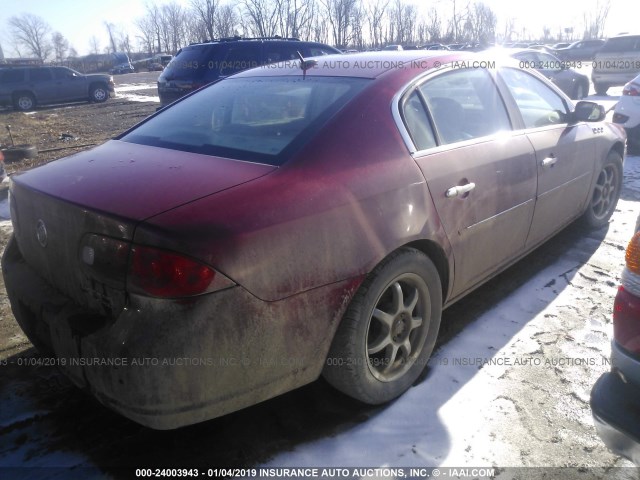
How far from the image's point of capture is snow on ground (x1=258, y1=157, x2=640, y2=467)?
→ 6.92 ft

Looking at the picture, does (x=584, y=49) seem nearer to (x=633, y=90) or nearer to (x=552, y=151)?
(x=633, y=90)

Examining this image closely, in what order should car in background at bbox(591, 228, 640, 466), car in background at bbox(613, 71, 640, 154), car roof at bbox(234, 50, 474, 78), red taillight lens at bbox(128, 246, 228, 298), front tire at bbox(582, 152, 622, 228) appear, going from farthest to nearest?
1. car in background at bbox(613, 71, 640, 154)
2. front tire at bbox(582, 152, 622, 228)
3. car roof at bbox(234, 50, 474, 78)
4. car in background at bbox(591, 228, 640, 466)
5. red taillight lens at bbox(128, 246, 228, 298)

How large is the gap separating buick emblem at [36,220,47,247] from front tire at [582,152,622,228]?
3976mm

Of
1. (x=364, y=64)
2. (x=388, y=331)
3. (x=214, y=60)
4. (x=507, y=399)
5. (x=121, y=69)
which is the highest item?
(x=121, y=69)

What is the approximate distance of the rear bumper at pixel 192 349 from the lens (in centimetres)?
164

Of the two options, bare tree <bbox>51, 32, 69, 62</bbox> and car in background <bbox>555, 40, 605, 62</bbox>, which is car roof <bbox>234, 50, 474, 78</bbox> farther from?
bare tree <bbox>51, 32, 69, 62</bbox>

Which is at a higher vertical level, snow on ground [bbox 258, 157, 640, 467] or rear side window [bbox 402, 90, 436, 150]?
rear side window [bbox 402, 90, 436, 150]

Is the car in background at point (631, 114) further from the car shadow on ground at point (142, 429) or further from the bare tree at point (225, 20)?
the bare tree at point (225, 20)

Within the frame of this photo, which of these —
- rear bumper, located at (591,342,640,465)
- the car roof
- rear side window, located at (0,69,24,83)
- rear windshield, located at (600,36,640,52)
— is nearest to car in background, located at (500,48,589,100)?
rear windshield, located at (600,36,640,52)

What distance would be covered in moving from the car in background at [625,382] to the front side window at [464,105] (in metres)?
1.12

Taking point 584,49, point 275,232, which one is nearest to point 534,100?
point 275,232

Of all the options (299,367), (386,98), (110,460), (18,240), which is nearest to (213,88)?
(386,98)

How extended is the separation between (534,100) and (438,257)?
5.74 feet

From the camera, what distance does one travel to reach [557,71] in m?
12.8
